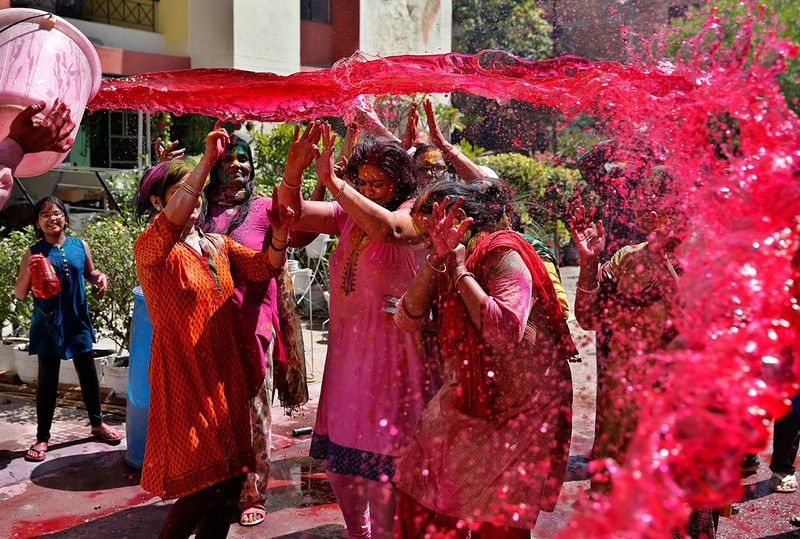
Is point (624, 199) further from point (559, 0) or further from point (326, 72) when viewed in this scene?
point (559, 0)

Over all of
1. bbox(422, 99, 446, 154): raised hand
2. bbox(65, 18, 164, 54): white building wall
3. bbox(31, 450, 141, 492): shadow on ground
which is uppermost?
bbox(65, 18, 164, 54): white building wall

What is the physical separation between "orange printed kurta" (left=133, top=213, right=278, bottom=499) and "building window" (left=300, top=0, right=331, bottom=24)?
34.1 feet

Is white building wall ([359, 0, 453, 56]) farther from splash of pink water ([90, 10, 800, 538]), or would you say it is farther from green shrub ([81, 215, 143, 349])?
splash of pink water ([90, 10, 800, 538])

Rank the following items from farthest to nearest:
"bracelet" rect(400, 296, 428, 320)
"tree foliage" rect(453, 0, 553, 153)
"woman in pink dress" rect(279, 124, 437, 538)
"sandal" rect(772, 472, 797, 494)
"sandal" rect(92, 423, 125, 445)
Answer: "tree foliage" rect(453, 0, 553, 153)
"sandal" rect(92, 423, 125, 445)
"sandal" rect(772, 472, 797, 494)
"woman in pink dress" rect(279, 124, 437, 538)
"bracelet" rect(400, 296, 428, 320)

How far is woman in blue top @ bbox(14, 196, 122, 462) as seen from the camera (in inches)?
192

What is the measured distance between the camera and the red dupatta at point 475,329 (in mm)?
2562

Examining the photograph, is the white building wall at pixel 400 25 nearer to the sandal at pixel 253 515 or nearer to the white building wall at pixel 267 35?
the white building wall at pixel 267 35

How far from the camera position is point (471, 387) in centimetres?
257

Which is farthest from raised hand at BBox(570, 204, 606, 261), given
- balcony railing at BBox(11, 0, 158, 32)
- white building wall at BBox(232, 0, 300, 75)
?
balcony railing at BBox(11, 0, 158, 32)

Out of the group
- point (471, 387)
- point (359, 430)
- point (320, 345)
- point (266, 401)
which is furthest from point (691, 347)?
point (320, 345)

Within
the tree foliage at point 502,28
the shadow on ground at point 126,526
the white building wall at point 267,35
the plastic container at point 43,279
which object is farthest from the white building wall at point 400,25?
the shadow on ground at point 126,526

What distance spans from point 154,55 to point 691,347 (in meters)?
11.0

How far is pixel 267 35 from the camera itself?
1147 centimetres

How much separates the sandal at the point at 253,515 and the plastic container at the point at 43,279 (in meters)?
1.93
